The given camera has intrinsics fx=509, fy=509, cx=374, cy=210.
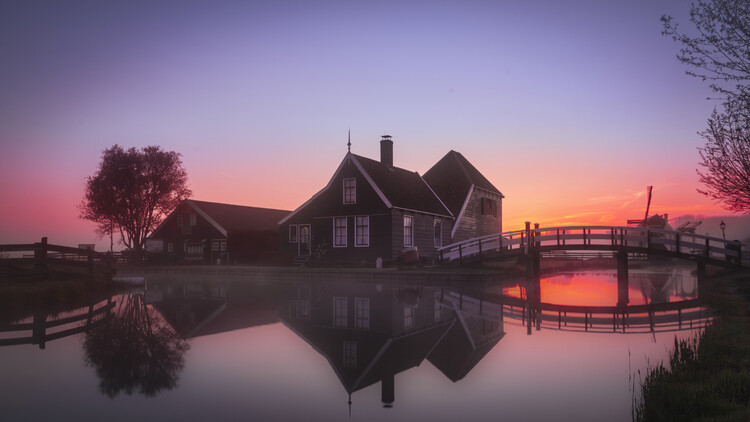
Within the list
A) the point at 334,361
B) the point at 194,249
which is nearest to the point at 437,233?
the point at 194,249

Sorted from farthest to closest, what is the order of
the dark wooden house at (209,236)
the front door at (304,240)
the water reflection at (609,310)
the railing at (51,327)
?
the dark wooden house at (209,236), the front door at (304,240), the water reflection at (609,310), the railing at (51,327)

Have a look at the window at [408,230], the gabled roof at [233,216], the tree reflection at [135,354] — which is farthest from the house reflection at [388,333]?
the gabled roof at [233,216]

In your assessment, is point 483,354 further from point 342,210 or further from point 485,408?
point 342,210

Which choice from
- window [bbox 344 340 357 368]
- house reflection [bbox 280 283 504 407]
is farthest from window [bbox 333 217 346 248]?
window [bbox 344 340 357 368]

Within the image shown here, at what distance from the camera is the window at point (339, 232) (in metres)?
32.3

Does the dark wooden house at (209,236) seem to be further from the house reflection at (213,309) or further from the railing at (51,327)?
the railing at (51,327)

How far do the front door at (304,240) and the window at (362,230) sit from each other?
12.3 ft

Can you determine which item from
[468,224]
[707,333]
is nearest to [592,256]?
[468,224]

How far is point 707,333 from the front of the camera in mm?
9000

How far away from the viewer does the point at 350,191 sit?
32062mm

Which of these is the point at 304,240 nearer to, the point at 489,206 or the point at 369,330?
the point at 489,206

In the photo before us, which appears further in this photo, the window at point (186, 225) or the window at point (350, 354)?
the window at point (186, 225)

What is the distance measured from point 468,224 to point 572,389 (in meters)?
33.6

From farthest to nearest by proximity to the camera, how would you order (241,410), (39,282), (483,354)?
(39,282)
(483,354)
(241,410)
